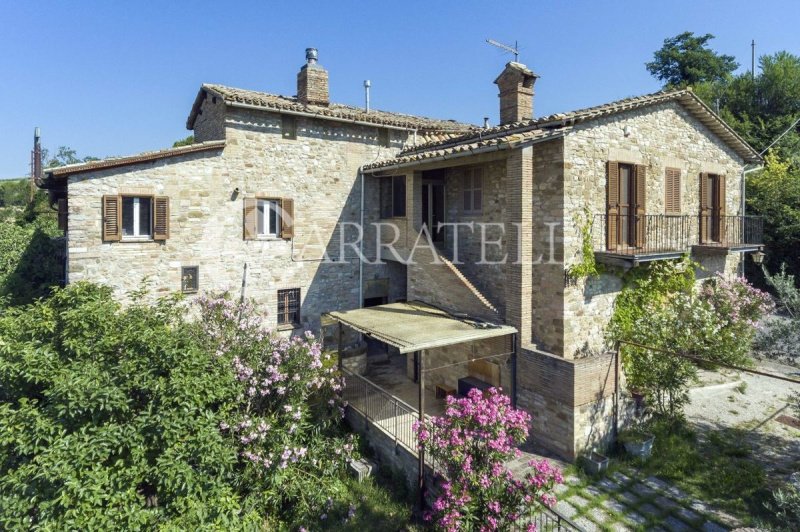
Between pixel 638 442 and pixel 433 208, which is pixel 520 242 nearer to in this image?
pixel 433 208

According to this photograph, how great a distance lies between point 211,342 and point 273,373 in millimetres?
1571

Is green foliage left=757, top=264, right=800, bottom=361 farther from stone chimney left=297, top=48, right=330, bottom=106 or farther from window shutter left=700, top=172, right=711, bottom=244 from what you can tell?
stone chimney left=297, top=48, right=330, bottom=106

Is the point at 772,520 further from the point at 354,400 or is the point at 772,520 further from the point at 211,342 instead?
the point at 211,342

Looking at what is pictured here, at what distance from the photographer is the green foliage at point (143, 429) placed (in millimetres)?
6781

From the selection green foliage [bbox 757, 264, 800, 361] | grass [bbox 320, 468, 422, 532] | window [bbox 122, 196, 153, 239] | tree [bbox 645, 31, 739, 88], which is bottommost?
grass [bbox 320, 468, 422, 532]

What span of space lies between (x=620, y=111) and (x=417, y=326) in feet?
24.8

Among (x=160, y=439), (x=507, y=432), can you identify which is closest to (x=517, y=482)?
(x=507, y=432)

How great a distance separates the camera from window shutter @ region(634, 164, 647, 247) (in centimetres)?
1245

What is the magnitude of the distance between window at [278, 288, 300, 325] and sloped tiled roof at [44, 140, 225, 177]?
5.03m

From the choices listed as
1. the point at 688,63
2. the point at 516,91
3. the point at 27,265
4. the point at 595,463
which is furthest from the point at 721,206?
the point at 688,63

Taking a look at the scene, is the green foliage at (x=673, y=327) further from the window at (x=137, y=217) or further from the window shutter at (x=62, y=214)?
the window shutter at (x=62, y=214)

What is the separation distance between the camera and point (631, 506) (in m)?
8.67

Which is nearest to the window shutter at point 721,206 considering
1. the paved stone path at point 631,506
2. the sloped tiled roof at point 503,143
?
the sloped tiled roof at point 503,143

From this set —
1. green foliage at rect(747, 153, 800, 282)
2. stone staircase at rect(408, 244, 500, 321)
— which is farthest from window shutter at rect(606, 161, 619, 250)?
green foliage at rect(747, 153, 800, 282)
